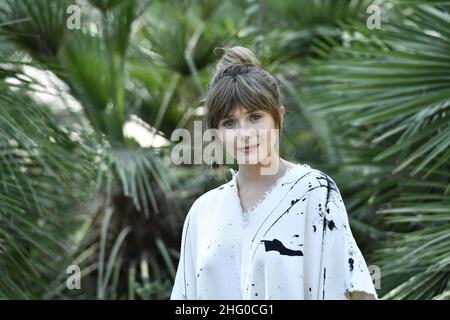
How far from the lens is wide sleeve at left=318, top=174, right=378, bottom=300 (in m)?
1.82

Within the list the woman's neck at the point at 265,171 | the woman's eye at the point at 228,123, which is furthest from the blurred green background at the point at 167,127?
the woman's eye at the point at 228,123

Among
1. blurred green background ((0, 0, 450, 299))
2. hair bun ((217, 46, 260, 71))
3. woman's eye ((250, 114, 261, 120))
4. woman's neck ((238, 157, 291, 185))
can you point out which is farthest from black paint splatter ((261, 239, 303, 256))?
blurred green background ((0, 0, 450, 299))

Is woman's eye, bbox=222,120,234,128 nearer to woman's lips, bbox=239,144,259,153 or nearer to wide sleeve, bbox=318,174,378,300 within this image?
woman's lips, bbox=239,144,259,153

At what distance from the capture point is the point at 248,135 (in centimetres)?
194

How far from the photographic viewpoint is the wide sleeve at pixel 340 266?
5.96 feet

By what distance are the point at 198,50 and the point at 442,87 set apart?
161 centimetres

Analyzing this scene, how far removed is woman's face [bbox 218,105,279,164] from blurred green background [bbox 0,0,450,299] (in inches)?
52.2

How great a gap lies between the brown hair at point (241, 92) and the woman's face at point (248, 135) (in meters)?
0.02

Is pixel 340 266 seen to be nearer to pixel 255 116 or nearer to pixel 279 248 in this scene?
pixel 279 248
